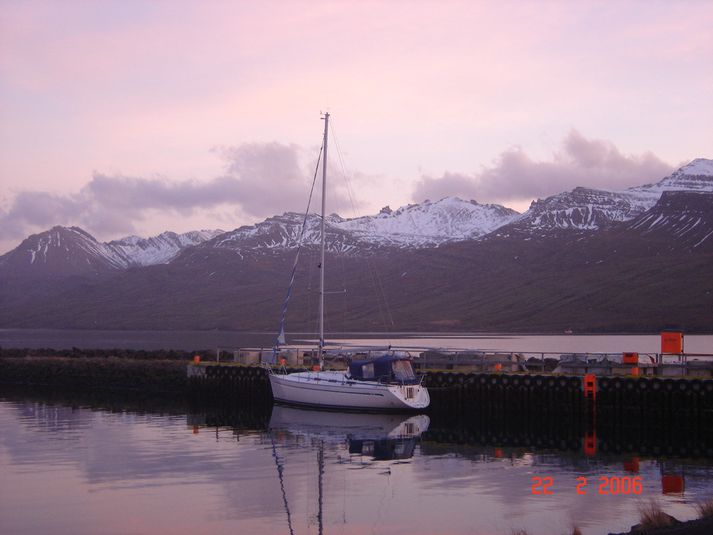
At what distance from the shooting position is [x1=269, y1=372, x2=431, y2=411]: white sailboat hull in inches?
2005

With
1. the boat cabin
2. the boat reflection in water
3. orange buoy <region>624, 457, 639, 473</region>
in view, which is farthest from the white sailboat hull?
orange buoy <region>624, 457, 639, 473</region>

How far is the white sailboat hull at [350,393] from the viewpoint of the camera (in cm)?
5094

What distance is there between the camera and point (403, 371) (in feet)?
169

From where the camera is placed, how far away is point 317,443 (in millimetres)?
43500

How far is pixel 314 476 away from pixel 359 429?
12866 mm

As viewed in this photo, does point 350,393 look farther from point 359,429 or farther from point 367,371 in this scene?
point 359,429

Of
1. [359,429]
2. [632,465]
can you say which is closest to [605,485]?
[632,465]

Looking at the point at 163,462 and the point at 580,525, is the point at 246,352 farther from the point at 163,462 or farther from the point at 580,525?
the point at 580,525

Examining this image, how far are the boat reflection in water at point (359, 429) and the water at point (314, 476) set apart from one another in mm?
99

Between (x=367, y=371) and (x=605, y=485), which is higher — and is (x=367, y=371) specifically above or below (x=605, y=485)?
above

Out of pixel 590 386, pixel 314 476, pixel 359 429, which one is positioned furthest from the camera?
pixel 590 386

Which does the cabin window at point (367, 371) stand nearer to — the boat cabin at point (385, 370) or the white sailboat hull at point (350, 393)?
the boat cabin at point (385, 370)

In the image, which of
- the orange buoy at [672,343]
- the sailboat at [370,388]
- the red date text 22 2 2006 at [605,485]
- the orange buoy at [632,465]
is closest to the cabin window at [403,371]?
the sailboat at [370,388]

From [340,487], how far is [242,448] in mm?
9854
